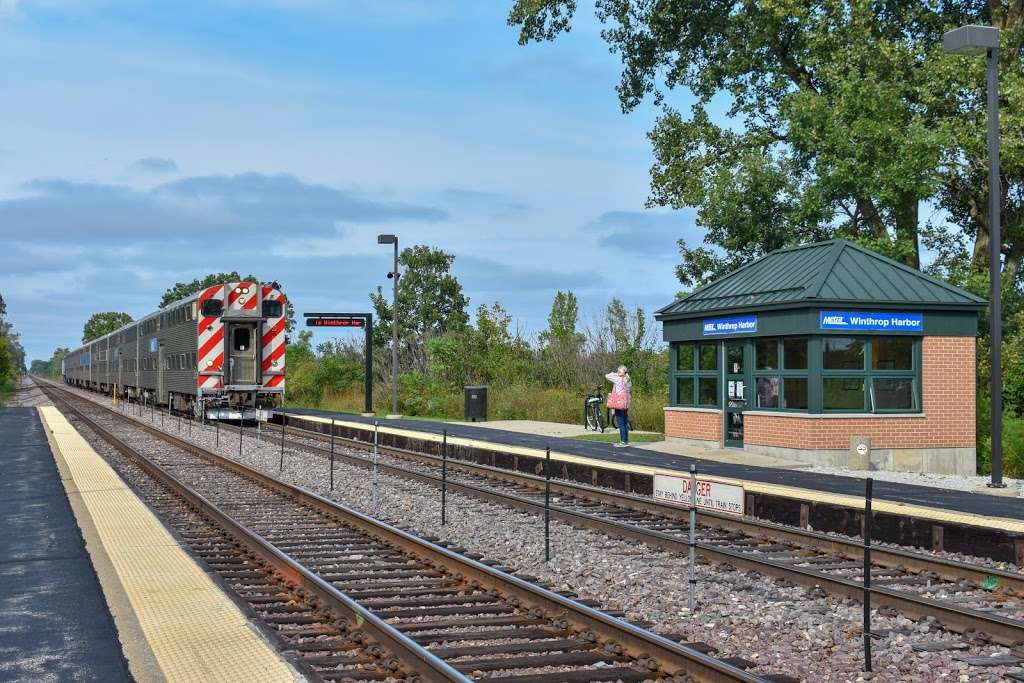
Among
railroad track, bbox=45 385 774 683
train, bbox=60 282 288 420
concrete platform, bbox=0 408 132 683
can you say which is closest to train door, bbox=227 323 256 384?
train, bbox=60 282 288 420

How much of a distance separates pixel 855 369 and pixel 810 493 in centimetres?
689

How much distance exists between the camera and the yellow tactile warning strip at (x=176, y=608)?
6324mm

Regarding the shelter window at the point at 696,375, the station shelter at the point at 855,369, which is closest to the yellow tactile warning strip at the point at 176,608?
the station shelter at the point at 855,369

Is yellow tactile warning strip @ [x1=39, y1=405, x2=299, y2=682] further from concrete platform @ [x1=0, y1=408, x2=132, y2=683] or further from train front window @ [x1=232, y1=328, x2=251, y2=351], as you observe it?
train front window @ [x1=232, y1=328, x2=251, y2=351]

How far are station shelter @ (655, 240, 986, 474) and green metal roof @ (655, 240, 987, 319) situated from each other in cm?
4

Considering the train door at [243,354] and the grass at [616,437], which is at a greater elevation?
the train door at [243,354]

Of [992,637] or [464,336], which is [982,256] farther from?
[992,637]

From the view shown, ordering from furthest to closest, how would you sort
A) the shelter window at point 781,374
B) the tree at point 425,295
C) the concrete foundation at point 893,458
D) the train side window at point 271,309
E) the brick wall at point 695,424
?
1. the tree at point 425,295
2. the train side window at point 271,309
3. the brick wall at point 695,424
4. the shelter window at point 781,374
5. the concrete foundation at point 893,458

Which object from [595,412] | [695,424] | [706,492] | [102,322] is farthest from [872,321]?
[102,322]

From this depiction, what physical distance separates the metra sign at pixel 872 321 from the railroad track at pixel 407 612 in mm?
10387

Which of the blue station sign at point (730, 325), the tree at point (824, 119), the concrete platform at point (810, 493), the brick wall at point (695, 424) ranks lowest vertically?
the concrete platform at point (810, 493)

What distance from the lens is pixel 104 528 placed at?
11.8 meters

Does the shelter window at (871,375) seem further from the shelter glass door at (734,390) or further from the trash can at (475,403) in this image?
the trash can at (475,403)

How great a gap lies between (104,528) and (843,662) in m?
8.11
